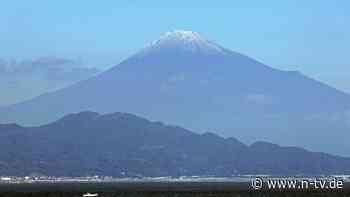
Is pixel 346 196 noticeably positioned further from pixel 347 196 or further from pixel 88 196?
pixel 88 196

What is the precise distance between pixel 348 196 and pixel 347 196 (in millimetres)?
396

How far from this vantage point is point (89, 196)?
186250mm

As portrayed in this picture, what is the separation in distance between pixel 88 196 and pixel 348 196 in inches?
1881

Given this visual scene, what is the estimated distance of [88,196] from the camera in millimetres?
186000

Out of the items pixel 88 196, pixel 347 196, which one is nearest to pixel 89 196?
pixel 88 196

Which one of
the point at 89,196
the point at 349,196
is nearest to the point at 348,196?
the point at 349,196

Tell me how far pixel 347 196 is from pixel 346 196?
0.63 meters

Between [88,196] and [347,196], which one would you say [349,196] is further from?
[88,196]

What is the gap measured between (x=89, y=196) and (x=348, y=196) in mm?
47570

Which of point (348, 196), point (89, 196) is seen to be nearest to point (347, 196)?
point (348, 196)

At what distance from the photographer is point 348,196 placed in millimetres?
196000

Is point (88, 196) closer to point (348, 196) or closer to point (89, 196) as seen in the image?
point (89, 196)

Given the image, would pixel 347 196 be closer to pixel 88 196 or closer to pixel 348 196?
pixel 348 196

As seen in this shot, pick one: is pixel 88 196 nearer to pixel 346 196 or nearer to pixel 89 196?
pixel 89 196
